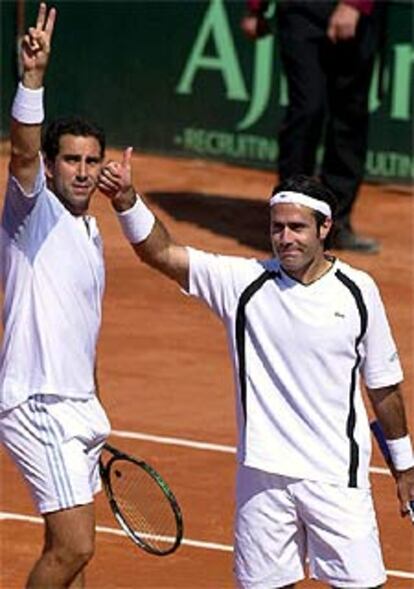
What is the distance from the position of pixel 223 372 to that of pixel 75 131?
5.71 m

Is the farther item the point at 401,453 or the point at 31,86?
the point at 401,453

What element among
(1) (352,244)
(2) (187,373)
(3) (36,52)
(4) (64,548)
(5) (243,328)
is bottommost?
(1) (352,244)

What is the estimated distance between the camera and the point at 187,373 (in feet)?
48.2

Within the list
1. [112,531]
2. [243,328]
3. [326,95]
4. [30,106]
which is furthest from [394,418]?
[326,95]

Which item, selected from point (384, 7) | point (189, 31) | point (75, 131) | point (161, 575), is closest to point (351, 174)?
point (384, 7)

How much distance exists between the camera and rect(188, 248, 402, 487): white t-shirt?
Answer: 8500mm

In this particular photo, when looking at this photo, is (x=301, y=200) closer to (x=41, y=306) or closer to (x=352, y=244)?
(x=41, y=306)

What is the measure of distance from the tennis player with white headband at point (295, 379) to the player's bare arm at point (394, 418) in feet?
0.32

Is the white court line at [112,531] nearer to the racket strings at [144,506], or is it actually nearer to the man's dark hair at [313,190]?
the racket strings at [144,506]

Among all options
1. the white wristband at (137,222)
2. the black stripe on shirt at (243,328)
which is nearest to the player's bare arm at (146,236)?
the white wristband at (137,222)

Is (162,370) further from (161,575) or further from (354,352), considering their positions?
(354,352)

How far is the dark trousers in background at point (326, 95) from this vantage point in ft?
59.0

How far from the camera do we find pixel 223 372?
14.8 metres

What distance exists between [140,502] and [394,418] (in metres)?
1.30
